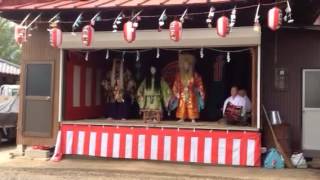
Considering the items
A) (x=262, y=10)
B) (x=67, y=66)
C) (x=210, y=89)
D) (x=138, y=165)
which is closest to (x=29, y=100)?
(x=67, y=66)

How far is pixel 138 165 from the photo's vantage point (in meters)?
12.2

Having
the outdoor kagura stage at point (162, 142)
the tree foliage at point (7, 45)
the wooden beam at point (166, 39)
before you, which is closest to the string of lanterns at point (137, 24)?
the wooden beam at point (166, 39)

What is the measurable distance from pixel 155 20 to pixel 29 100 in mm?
3741

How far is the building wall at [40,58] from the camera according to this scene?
1329 centimetres

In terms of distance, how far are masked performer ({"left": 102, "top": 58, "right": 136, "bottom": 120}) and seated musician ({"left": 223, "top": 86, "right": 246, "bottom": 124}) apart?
9.54ft

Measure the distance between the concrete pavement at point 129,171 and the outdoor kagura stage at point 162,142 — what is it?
20 cm

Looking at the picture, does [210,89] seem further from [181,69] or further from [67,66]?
[67,66]

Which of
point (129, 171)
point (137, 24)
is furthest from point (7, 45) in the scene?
point (129, 171)

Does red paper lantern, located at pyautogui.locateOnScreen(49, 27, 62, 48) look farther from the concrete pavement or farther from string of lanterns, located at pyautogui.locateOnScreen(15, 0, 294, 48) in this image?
the concrete pavement

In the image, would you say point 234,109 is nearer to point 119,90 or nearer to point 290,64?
point 290,64

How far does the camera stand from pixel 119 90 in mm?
14297

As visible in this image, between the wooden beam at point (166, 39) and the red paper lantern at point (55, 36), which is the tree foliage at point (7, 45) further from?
the red paper lantern at point (55, 36)

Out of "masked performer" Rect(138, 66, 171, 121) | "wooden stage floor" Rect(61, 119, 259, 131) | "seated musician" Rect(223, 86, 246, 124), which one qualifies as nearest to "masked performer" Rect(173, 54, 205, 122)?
"wooden stage floor" Rect(61, 119, 259, 131)

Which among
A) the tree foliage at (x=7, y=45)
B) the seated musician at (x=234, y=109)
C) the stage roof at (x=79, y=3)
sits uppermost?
the tree foliage at (x=7, y=45)
